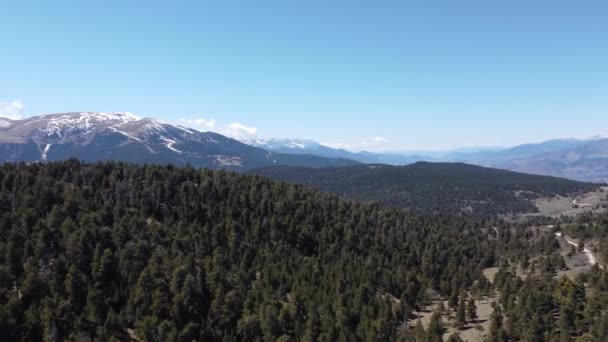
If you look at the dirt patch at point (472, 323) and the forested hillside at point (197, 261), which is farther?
the dirt patch at point (472, 323)

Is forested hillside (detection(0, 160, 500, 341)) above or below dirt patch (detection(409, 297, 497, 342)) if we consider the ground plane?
above

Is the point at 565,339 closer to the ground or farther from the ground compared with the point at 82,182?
closer to the ground

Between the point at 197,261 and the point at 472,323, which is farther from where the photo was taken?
the point at 197,261

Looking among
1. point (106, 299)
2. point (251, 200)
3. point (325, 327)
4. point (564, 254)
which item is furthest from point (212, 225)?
point (564, 254)

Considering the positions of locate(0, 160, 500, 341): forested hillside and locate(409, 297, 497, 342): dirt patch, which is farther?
locate(409, 297, 497, 342): dirt patch

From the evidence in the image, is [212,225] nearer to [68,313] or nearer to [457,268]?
[68,313]

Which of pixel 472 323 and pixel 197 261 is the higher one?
pixel 197 261

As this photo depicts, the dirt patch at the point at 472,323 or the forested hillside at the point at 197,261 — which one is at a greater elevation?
the forested hillside at the point at 197,261

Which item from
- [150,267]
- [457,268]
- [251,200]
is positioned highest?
[251,200]
